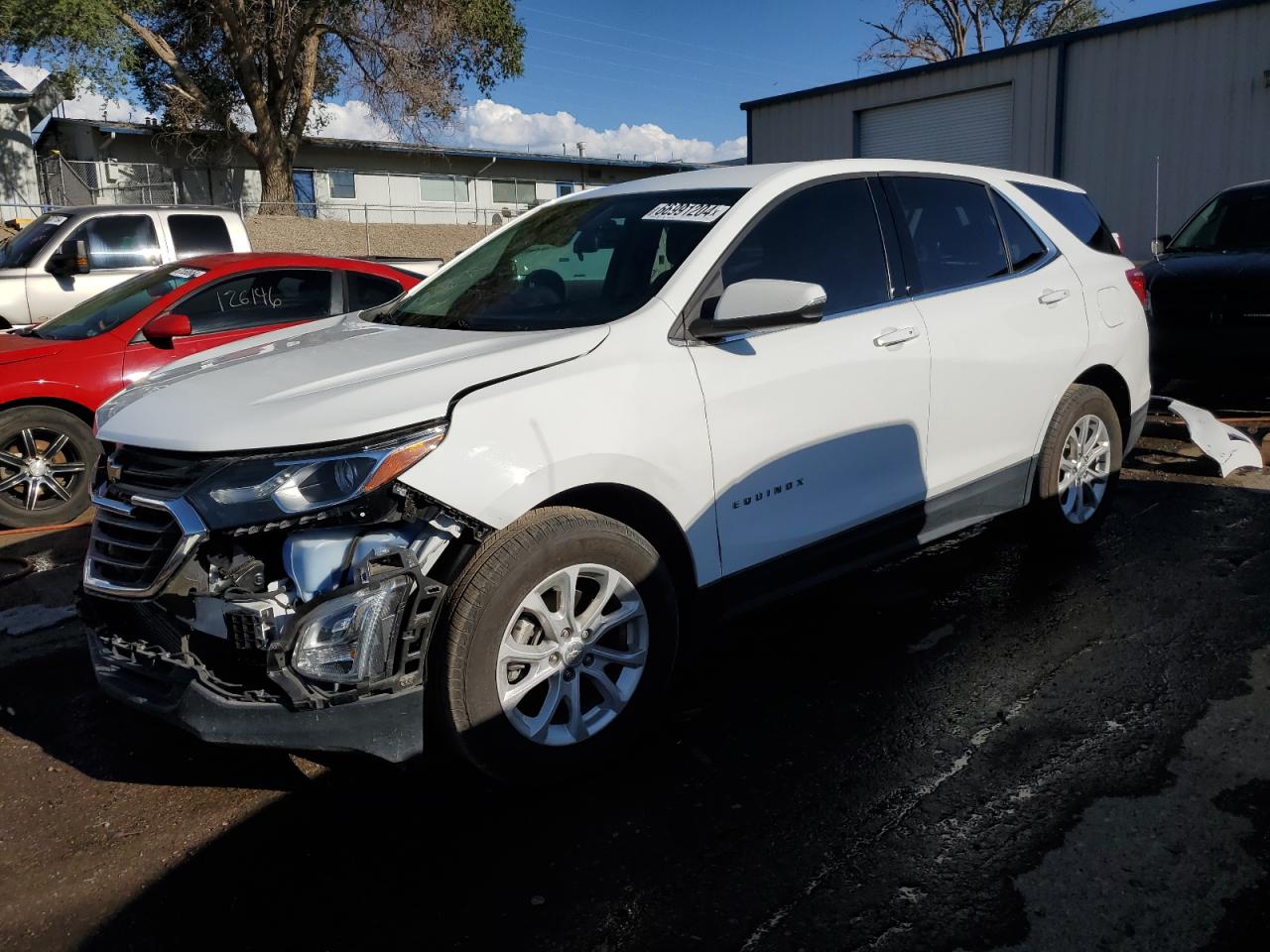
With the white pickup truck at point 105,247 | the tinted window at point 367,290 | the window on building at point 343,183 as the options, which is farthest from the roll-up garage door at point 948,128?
the window on building at point 343,183

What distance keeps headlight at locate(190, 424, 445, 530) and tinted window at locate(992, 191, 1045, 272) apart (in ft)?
10.4

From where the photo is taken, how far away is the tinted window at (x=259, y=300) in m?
6.87

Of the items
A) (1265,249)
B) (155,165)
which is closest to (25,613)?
(1265,249)

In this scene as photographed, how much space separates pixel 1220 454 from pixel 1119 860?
4.81m

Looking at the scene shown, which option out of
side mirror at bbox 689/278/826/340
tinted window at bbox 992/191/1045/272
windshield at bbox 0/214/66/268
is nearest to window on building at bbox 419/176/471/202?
windshield at bbox 0/214/66/268

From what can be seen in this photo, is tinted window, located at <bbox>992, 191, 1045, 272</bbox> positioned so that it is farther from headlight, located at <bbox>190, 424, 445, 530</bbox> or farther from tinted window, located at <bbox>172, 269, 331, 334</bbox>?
tinted window, located at <bbox>172, 269, 331, 334</bbox>

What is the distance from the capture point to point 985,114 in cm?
1888

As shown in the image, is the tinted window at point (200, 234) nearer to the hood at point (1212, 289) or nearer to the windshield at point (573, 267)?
the windshield at point (573, 267)

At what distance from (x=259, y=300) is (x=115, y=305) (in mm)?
930

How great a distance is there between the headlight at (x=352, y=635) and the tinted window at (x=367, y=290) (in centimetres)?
522

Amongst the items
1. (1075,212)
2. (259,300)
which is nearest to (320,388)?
(1075,212)

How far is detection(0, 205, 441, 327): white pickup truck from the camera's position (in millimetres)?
10258

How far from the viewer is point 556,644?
2.95 metres

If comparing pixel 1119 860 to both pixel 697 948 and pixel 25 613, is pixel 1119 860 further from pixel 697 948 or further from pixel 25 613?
pixel 25 613
